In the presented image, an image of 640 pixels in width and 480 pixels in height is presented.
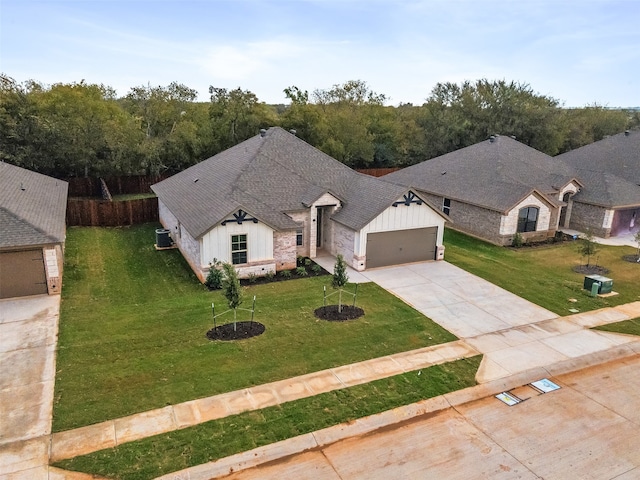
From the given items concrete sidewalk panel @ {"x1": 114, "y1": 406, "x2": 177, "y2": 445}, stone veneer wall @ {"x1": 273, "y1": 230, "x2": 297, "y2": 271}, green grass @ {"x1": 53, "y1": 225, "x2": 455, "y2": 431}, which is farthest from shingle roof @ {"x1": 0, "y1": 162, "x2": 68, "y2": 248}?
concrete sidewalk panel @ {"x1": 114, "y1": 406, "x2": 177, "y2": 445}

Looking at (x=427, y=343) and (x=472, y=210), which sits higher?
(x=472, y=210)

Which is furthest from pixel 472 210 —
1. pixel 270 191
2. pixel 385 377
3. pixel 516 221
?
pixel 385 377

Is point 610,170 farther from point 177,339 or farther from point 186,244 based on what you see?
point 177,339

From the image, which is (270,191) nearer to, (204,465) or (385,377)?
(385,377)

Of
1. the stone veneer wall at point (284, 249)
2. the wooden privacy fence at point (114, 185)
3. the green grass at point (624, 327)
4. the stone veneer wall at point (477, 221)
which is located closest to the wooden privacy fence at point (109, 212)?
the wooden privacy fence at point (114, 185)

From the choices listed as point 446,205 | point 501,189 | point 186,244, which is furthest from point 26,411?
point 446,205

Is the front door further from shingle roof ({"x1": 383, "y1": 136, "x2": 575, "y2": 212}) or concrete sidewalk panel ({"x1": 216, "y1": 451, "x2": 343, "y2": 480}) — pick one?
concrete sidewalk panel ({"x1": 216, "y1": 451, "x2": 343, "y2": 480})
